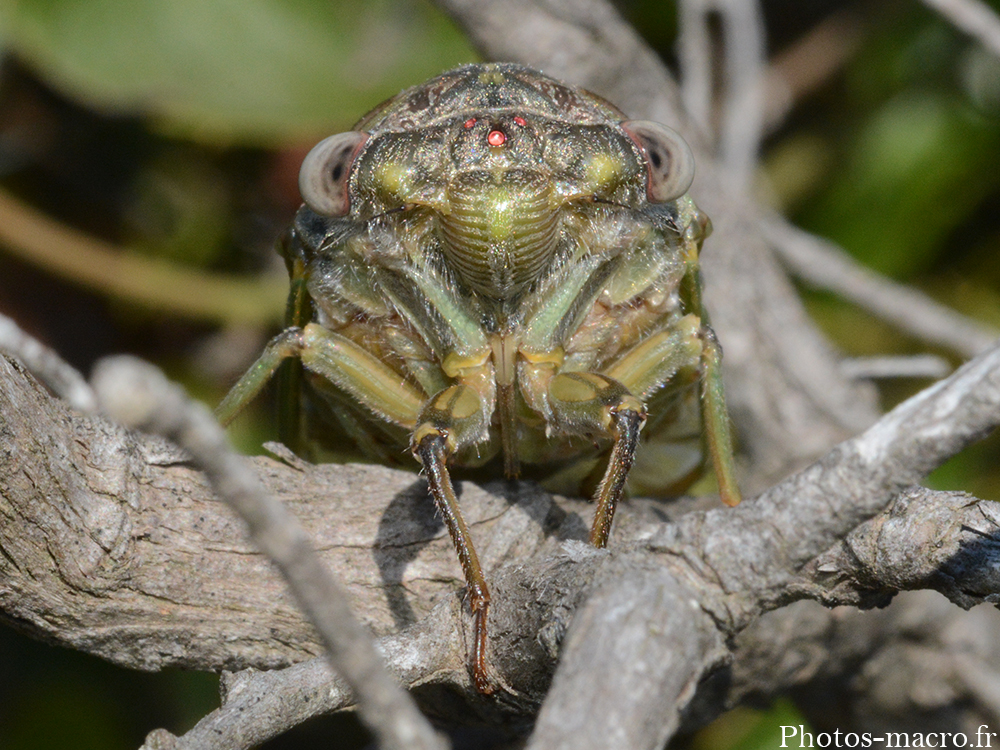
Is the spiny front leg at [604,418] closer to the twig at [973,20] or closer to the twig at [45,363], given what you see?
the twig at [45,363]

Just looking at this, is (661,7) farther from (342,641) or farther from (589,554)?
(342,641)

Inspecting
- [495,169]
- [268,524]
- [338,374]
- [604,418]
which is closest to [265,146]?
[338,374]

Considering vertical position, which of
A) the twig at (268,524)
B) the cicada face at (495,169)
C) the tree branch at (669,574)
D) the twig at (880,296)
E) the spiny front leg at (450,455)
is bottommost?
the twig at (268,524)

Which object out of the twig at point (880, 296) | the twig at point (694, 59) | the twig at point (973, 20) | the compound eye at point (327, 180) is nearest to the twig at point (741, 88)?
the twig at point (694, 59)

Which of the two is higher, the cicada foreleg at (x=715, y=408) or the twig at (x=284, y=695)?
the cicada foreleg at (x=715, y=408)

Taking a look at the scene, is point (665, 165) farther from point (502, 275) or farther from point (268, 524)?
point (268, 524)

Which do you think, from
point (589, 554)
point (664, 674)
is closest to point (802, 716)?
point (589, 554)
